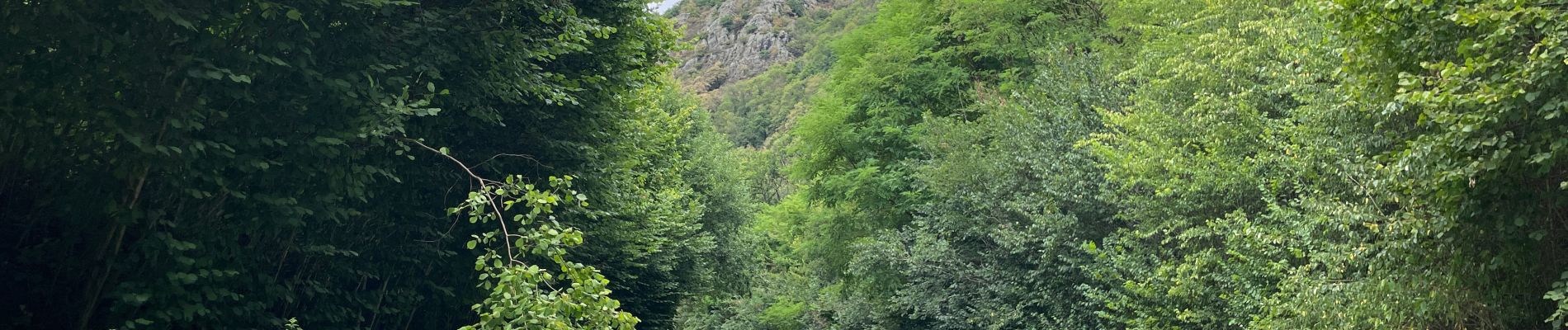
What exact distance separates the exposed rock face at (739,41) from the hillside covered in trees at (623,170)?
107 metres

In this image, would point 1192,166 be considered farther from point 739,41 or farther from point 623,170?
point 739,41

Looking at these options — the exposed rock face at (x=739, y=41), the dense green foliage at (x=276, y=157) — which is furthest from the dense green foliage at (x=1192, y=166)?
the exposed rock face at (x=739, y=41)

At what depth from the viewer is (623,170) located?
12844mm

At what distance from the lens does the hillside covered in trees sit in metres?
6.22

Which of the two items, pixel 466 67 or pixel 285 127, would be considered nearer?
pixel 285 127

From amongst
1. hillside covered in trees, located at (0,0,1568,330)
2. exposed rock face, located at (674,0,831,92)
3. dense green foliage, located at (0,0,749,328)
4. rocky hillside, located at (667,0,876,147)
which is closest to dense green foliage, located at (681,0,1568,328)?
hillside covered in trees, located at (0,0,1568,330)

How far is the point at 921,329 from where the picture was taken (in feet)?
72.4

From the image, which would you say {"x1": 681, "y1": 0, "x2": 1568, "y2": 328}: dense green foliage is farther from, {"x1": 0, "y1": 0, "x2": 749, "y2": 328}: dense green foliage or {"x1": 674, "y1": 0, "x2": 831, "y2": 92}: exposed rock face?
{"x1": 674, "y1": 0, "x2": 831, "y2": 92}: exposed rock face

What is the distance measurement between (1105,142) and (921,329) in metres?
6.92

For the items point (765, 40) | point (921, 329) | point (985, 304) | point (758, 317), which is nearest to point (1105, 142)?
point (985, 304)

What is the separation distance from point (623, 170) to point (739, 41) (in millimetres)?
128580

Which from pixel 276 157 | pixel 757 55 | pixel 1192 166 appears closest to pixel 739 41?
pixel 757 55

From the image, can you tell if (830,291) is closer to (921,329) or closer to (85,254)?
(921,329)

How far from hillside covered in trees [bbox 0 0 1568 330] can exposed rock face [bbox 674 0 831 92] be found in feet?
351
